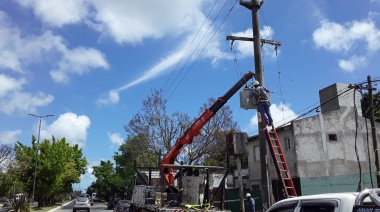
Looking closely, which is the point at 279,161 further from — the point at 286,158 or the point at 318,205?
the point at 286,158

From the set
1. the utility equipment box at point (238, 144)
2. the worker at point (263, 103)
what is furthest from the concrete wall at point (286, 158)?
the utility equipment box at point (238, 144)

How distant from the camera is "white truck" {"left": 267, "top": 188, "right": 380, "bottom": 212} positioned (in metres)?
3.82

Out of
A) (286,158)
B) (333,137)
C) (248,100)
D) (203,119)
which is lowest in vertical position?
(286,158)

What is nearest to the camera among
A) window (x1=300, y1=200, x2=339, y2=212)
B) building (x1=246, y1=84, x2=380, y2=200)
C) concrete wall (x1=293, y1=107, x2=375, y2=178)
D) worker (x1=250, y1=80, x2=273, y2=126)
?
window (x1=300, y1=200, x2=339, y2=212)

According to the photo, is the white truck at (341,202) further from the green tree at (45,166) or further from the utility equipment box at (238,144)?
the green tree at (45,166)

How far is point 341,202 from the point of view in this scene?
4.16 m

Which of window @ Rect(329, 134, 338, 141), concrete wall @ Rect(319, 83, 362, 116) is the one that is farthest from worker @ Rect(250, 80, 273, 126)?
concrete wall @ Rect(319, 83, 362, 116)

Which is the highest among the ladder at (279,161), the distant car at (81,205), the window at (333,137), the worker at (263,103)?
the window at (333,137)

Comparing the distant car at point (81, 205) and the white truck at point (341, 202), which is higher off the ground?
the white truck at point (341, 202)

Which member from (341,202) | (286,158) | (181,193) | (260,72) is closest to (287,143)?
(286,158)

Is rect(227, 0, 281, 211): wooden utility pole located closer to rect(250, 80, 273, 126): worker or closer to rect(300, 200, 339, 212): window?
rect(250, 80, 273, 126): worker

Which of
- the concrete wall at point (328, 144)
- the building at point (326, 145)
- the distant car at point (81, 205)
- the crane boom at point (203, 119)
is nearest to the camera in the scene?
the crane boom at point (203, 119)

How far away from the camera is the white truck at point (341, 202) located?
382 cm

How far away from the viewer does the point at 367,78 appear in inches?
820
